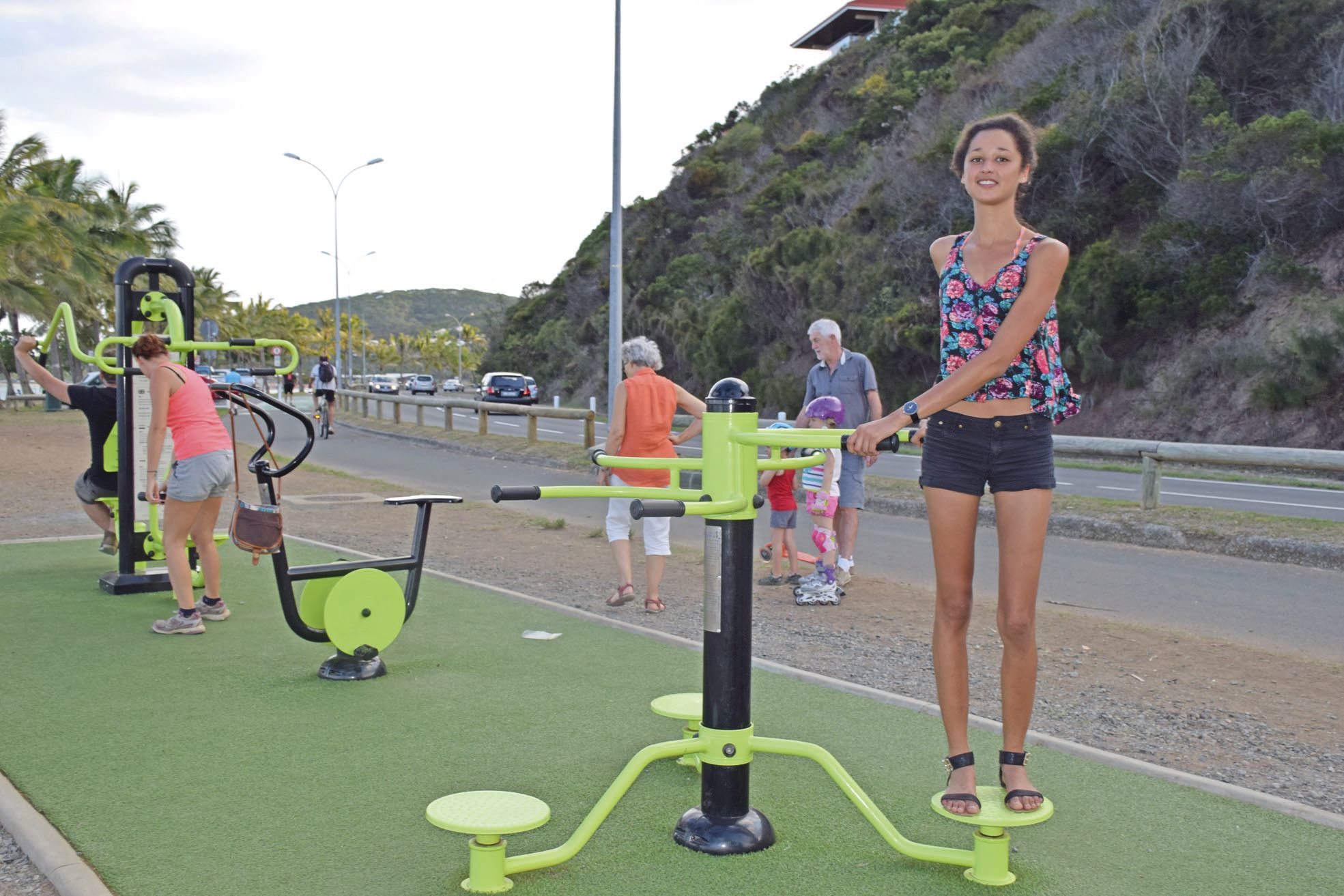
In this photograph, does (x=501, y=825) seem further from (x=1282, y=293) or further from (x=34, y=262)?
(x=34, y=262)

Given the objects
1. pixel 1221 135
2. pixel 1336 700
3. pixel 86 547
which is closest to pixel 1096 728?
pixel 1336 700

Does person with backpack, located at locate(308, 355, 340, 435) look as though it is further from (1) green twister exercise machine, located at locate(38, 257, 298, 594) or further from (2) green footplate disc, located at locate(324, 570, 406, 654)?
(2) green footplate disc, located at locate(324, 570, 406, 654)

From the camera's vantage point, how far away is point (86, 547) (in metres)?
8.81

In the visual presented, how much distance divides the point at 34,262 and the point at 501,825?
4165cm

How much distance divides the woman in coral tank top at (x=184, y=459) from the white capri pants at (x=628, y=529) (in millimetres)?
2249

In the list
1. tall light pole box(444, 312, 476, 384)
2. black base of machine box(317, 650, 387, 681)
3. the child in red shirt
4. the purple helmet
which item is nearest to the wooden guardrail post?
the child in red shirt

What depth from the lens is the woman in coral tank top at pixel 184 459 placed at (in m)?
5.89

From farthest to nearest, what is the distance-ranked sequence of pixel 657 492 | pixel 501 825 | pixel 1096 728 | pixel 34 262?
1. pixel 34 262
2. pixel 1096 728
3. pixel 657 492
4. pixel 501 825

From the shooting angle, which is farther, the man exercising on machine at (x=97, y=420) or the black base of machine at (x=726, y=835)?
the man exercising on machine at (x=97, y=420)

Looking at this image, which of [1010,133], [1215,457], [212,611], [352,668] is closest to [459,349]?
[1215,457]

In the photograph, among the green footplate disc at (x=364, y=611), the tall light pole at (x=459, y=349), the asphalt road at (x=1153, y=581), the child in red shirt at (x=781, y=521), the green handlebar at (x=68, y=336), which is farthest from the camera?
the tall light pole at (x=459, y=349)

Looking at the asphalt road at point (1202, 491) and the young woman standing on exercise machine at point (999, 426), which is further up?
the young woman standing on exercise machine at point (999, 426)

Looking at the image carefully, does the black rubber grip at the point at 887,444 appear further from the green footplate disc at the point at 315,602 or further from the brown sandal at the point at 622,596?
the brown sandal at the point at 622,596

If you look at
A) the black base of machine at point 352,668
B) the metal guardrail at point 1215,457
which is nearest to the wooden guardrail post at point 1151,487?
the metal guardrail at point 1215,457
